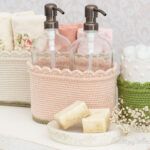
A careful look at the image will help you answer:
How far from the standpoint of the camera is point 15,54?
0.81 m

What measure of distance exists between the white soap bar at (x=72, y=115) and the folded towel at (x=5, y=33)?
25cm

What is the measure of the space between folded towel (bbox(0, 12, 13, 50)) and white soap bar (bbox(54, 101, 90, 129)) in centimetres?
25

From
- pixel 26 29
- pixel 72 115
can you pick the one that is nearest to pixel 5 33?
pixel 26 29

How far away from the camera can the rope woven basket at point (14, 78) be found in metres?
0.81

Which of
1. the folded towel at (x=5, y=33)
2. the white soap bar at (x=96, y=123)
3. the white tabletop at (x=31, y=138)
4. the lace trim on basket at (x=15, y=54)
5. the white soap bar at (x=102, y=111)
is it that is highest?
the folded towel at (x=5, y=33)

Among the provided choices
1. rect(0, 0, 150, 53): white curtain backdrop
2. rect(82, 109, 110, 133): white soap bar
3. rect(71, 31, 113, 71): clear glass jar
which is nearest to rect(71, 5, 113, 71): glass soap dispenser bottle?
rect(71, 31, 113, 71): clear glass jar

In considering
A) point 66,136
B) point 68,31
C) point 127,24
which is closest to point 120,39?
point 127,24

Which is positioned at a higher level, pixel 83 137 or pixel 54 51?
pixel 54 51

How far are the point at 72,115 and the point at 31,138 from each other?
9 centimetres

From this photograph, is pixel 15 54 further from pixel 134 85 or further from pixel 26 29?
pixel 134 85

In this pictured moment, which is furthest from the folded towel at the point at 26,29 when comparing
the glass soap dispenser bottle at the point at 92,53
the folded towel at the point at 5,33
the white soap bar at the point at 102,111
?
the white soap bar at the point at 102,111

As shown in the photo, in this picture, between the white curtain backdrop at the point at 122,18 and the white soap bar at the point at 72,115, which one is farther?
the white curtain backdrop at the point at 122,18

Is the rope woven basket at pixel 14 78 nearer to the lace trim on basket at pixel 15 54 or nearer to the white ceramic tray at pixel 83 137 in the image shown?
the lace trim on basket at pixel 15 54

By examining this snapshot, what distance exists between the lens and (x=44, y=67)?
0.71 m
